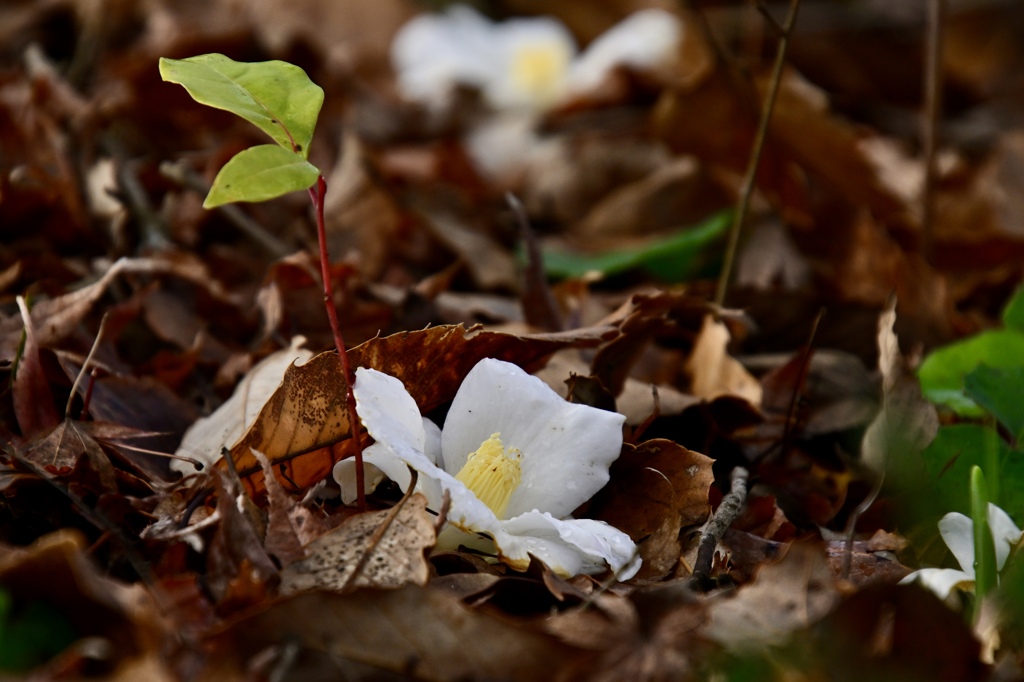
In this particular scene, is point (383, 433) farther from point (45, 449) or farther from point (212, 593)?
point (45, 449)

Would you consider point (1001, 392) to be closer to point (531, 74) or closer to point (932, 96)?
point (932, 96)

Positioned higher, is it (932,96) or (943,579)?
(932,96)

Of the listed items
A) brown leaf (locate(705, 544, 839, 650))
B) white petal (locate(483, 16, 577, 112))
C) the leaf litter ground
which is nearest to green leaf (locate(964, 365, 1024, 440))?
the leaf litter ground

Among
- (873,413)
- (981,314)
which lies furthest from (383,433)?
(981,314)

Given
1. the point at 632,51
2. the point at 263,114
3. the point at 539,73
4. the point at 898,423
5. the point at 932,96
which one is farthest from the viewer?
the point at 539,73

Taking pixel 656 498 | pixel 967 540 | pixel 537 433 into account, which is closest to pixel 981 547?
pixel 967 540

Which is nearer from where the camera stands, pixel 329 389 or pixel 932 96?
pixel 329 389

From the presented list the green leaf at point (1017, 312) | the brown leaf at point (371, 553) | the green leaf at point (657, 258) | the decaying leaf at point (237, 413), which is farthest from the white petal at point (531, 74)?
the brown leaf at point (371, 553)
